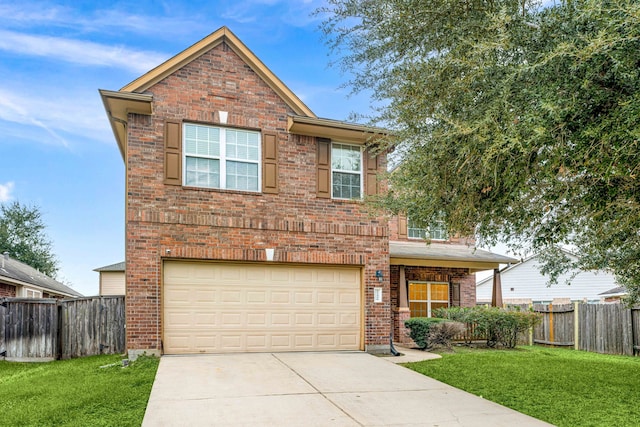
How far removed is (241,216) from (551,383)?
701 centimetres

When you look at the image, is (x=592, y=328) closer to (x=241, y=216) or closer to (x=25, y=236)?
(x=241, y=216)

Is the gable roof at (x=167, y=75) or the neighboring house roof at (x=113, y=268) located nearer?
the gable roof at (x=167, y=75)

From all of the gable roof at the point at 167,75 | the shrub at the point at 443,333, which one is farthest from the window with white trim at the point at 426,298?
the gable roof at the point at 167,75

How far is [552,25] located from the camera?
550 centimetres

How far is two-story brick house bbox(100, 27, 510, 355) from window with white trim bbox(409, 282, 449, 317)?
189 inches

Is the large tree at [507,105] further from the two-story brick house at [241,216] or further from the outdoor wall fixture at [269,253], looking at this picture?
the outdoor wall fixture at [269,253]

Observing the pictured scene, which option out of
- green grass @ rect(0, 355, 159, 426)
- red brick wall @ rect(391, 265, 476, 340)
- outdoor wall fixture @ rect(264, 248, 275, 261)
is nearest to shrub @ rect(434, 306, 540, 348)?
red brick wall @ rect(391, 265, 476, 340)

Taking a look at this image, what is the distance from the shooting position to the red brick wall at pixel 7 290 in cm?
1952

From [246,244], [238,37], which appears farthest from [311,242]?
[238,37]

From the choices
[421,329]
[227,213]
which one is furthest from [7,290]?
[421,329]

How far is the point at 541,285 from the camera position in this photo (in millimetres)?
29719

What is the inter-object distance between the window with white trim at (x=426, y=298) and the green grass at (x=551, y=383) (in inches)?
149

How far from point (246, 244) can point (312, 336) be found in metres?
2.67

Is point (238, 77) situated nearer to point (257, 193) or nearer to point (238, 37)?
point (238, 37)
